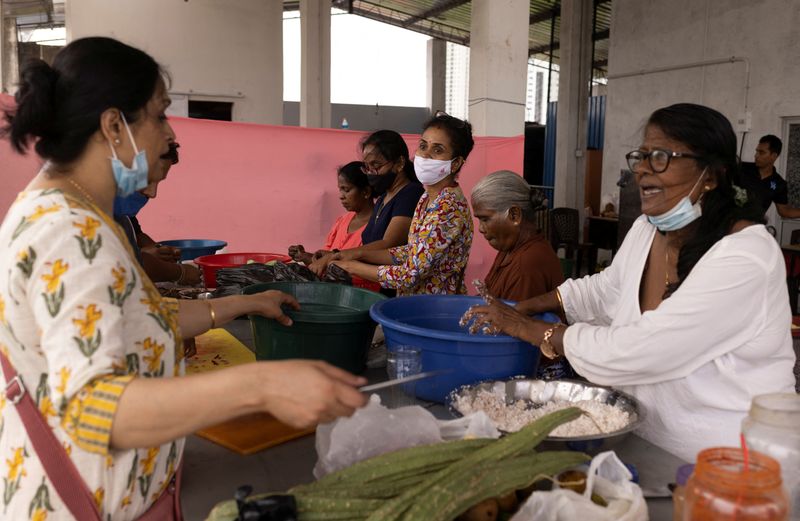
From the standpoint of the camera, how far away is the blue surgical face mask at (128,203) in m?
2.13

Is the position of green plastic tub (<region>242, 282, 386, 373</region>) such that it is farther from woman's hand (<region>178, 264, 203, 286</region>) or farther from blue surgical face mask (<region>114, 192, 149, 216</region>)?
woman's hand (<region>178, 264, 203, 286</region>)

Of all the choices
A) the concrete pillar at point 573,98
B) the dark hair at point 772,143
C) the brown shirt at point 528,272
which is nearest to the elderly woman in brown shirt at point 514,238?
the brown shirt at point 528,272

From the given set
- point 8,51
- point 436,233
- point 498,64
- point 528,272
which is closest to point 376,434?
point 528,272

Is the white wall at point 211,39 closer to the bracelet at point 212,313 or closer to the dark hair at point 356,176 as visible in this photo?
the dark hair at point 356,176

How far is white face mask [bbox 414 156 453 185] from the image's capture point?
3.22 metres

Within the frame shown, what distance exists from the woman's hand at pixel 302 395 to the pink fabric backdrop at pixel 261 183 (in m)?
4.76

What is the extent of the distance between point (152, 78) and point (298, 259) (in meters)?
2.56

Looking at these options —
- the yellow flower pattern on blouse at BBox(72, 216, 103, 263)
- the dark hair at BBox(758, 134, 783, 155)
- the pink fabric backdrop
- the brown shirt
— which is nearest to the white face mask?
the brown shirt

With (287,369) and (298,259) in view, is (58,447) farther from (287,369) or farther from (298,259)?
(298,259)

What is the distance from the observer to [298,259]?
3.91 meters

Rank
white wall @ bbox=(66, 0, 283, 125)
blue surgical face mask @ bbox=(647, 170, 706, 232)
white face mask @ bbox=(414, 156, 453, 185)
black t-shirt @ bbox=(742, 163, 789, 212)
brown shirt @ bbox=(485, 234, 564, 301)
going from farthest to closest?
white wall @ bbox=(66, 0, 283, 125), black t-shirt @ bbox=(742, 163, 789, 212), white face mask @ bbox=(414, 156, 453, 185), brown shirt @ bbox=(485, 234, 564, 301), blue surgical face mask @ bbox=(647, 170, 706, 232)

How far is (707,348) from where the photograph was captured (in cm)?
183

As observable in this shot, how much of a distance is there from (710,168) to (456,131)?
1.50 metres

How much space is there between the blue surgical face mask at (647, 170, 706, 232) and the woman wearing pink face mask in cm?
111
